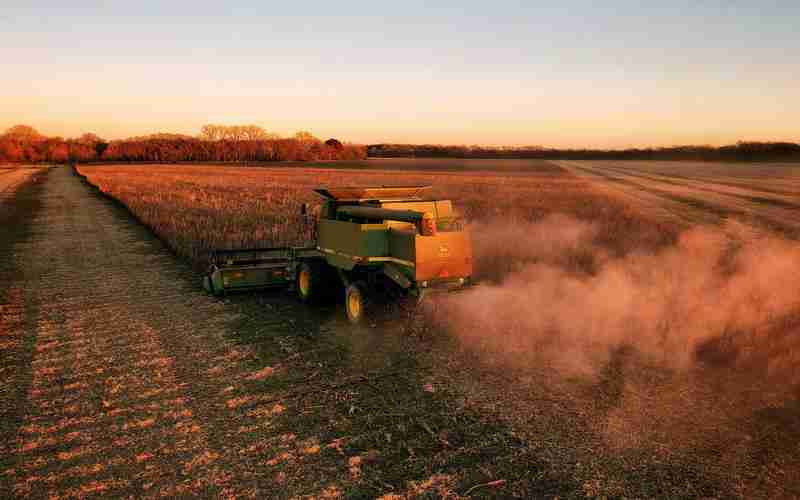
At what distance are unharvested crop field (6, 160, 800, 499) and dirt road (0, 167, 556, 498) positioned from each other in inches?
1.0

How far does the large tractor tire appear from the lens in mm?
9461

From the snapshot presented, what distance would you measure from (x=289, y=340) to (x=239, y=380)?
157 centimetres

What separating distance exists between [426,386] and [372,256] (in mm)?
2525

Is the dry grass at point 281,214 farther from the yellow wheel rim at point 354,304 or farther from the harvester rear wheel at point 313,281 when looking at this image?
the yellow wheel rim at point 354,304

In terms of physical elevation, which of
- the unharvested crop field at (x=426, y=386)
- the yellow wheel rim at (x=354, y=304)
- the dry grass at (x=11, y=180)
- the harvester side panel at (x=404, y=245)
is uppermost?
the harvester side panel at (x=404, y=245)

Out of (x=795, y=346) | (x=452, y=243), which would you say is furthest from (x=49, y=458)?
(x=795, y=346)

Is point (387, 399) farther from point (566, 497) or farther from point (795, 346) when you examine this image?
point (795, 346)

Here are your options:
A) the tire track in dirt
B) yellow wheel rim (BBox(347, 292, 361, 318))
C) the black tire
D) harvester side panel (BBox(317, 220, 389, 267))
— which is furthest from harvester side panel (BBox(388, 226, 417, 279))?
the tire track in dirt

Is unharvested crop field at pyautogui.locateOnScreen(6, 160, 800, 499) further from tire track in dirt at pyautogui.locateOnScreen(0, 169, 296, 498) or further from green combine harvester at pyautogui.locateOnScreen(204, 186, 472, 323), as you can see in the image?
green combine harvester at pyautogui.locateOnScreen(204, 186, 472, 323)

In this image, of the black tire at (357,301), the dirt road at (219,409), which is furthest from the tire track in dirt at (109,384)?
the black tire at (357,301)

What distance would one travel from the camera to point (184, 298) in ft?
34.2

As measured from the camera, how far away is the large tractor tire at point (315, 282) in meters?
9.46

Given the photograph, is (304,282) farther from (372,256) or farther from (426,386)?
(426,386)

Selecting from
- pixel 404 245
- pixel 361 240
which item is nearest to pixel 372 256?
pixel 361 240
